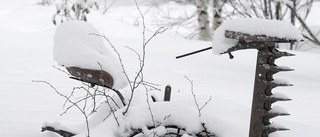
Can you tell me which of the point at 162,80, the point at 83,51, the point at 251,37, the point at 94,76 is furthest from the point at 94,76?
the point at 162,80

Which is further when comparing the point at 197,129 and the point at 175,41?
the point at 175,41

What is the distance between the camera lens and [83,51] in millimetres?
2461

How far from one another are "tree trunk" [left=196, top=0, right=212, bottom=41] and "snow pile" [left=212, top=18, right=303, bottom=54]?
35.6 feet

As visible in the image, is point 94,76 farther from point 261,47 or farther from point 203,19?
point 203,19

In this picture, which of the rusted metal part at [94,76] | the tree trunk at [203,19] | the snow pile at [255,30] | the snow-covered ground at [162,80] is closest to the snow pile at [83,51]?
the rusted metal part at [94,76]

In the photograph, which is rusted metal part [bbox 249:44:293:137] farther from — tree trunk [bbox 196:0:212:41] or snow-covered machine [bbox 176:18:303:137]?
tree trunk [bbox 196:0:212:41]

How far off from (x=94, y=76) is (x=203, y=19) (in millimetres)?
11048

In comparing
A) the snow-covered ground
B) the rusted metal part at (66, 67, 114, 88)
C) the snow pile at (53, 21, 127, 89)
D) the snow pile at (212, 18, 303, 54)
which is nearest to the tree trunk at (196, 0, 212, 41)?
the snow-covered ground

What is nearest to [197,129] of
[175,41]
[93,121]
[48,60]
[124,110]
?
[124,110]

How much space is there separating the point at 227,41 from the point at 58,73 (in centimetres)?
454

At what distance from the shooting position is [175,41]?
10273mm

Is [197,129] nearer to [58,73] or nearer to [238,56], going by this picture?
[58,73]

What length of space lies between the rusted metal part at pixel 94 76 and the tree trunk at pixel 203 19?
10653mm

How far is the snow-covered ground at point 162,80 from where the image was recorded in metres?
2.84
